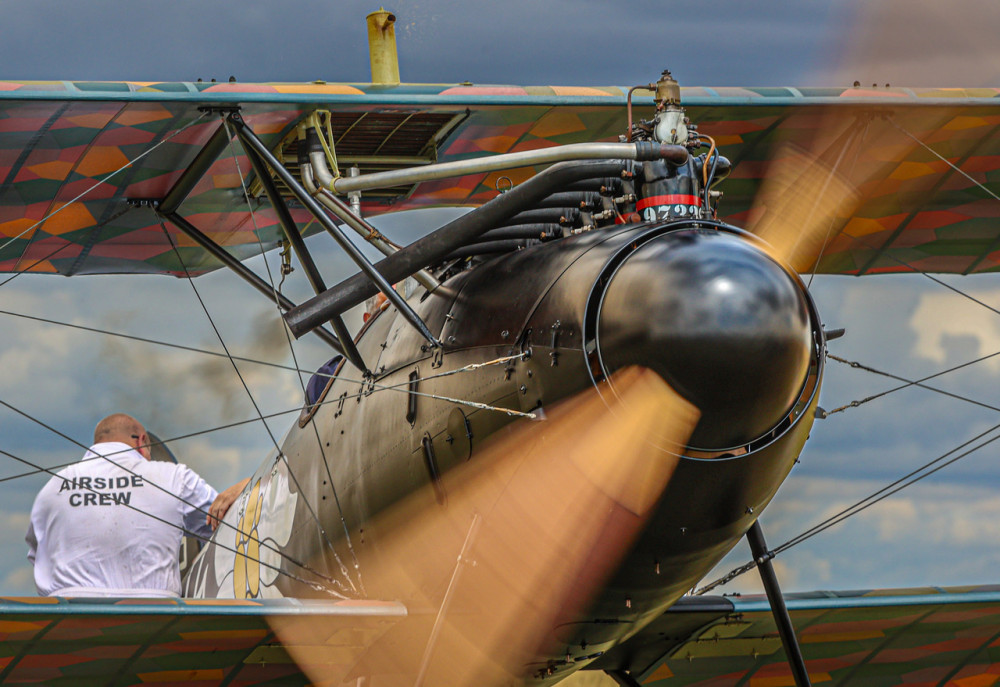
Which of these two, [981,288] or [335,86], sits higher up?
[981,288]

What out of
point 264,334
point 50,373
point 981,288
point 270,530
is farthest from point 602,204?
point 981,288

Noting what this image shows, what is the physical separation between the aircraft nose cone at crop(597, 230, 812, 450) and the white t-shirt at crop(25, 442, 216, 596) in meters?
3.31

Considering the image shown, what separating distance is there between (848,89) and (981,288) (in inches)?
460

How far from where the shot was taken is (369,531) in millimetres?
5211

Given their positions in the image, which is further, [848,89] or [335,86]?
[848,89]

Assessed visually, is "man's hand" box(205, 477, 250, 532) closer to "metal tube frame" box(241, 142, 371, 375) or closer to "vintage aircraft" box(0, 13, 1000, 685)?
"vintage aircraft" box(0, 13, 1000, 685)

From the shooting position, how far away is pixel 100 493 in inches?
243

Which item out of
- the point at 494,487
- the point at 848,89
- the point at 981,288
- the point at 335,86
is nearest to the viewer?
the point at 494,487

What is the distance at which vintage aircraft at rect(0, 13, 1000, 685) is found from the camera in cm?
381

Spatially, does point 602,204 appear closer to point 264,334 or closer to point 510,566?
point 510,566

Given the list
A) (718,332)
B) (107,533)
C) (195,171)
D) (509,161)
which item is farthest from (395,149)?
(718,332)

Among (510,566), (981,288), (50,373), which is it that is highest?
(981,288)

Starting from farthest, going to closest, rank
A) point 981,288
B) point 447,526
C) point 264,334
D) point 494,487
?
point 981,288, point 264,334, point 447,526, point 494,487

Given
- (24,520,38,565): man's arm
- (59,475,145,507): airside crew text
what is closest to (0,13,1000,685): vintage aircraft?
(59,475,145,507): airside crew text
